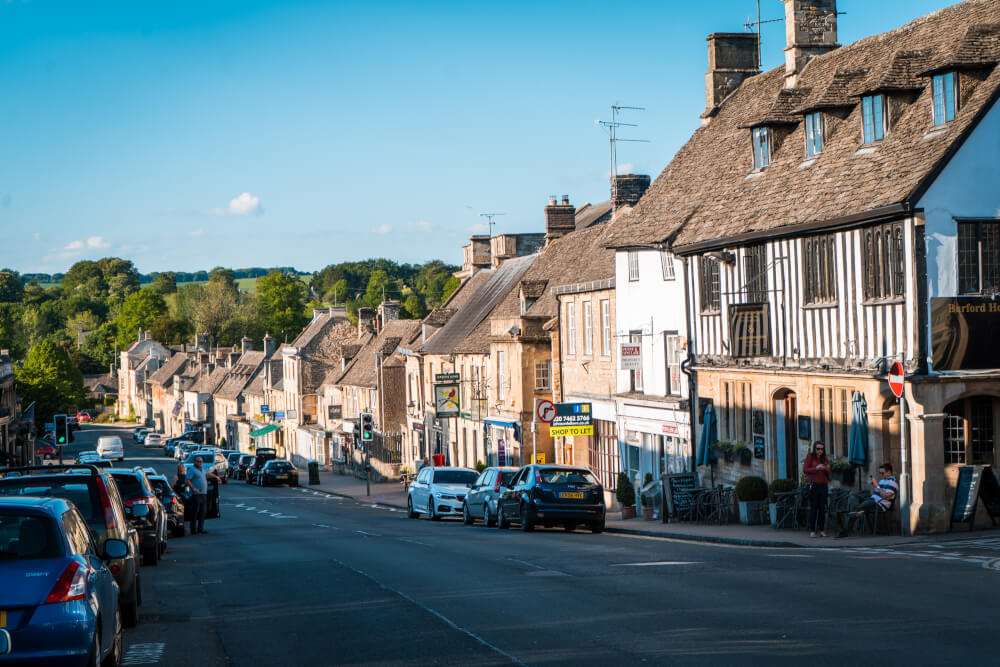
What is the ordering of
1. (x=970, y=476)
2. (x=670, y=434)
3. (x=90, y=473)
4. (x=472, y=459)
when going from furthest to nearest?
(x=472, y=459), (x=670, y=434), (x=970, y=476), (x=90, y=473)

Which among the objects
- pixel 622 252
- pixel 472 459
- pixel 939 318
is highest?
pixel 622 252

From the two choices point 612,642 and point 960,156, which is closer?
point 612,642

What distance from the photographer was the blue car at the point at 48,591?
8.45 metres

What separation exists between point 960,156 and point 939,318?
120 inches

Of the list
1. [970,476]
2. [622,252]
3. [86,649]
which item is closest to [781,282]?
[970,476]

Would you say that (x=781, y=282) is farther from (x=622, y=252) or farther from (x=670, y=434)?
(x=622, y=252)

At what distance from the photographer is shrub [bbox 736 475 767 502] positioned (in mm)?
27016

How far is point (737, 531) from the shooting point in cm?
2541

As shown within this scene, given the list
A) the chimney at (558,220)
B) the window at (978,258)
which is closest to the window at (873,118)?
the window at (978,258)

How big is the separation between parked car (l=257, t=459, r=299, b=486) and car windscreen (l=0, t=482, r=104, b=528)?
52.3 meters

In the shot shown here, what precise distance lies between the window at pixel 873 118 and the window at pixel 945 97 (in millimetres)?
1503

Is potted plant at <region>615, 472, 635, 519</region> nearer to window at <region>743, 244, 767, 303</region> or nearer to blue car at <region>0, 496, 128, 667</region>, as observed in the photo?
window at <region>743, 244, 767, 303</region>

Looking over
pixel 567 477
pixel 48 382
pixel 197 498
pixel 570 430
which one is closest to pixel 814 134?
pixel 567 477

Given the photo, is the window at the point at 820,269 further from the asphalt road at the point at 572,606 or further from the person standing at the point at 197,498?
the person standing at the point at 197,498
